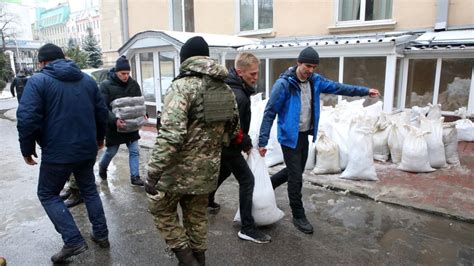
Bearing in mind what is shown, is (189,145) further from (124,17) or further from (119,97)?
(124,17)

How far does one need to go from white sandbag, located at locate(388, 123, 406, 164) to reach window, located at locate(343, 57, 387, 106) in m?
2.43

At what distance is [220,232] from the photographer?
11.5 feet

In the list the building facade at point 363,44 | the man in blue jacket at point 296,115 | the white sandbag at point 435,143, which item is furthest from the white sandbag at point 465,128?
the man in blue jacket at point 296,115

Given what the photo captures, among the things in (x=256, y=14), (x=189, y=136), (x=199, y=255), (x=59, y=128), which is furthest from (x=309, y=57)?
(x=256, y=14)

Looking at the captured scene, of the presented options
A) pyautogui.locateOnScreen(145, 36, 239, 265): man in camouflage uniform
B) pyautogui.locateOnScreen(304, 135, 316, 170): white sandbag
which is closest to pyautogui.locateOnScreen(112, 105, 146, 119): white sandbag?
pyautogui.locateOnScreen(145, 36, 239, 265): man in camouflage uniform

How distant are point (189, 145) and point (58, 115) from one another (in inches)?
45.9

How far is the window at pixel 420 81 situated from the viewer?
24.8 feet

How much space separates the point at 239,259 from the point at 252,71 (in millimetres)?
1553

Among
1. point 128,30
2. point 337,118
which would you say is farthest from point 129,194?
point 128,30

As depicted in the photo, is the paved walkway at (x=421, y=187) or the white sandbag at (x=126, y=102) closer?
the paved walkway at (x=421, y=187)

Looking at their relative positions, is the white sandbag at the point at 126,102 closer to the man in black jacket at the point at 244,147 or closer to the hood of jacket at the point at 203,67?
the man in black jacket at the point at 244,147

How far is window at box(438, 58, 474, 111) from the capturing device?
7123mm

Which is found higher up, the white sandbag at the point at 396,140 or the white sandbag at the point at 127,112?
the white sandbag at the point at 127,112

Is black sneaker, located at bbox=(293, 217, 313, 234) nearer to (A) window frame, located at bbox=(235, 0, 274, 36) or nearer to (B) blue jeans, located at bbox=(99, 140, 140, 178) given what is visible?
(B) blue jeans, located at bbox=(99, 140, 140, 178)
